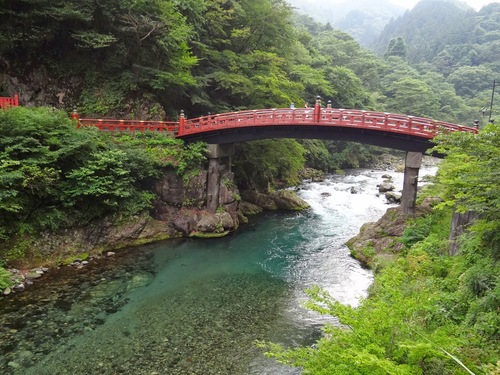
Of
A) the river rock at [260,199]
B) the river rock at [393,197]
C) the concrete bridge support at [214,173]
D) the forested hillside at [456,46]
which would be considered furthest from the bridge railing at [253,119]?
the forested hillside at [456,46]

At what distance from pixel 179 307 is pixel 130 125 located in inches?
499

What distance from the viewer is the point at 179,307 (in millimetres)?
13430

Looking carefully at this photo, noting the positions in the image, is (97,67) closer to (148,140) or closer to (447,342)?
(148,140)

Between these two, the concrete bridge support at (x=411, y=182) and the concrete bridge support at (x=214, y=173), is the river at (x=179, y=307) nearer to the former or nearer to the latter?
the concrete bridge support at (x=214, y=173)

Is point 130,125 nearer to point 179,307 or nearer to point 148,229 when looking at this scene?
point 148,229

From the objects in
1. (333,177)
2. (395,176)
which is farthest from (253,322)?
(395,176)

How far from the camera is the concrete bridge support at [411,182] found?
62.7ft

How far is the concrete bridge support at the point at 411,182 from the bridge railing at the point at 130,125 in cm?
1406

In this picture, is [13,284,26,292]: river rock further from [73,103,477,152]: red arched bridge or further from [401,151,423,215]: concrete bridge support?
[401,151,423,215]: concrete bridge support

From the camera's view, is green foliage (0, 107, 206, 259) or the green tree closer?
green foliage (0, 107, 206, 259)

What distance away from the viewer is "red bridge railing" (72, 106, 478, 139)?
1864 cm

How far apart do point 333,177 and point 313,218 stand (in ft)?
56.6

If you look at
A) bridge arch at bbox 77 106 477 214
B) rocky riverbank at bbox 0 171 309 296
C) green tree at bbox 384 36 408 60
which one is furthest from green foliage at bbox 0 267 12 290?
green tree at bbox 384 36 408 60

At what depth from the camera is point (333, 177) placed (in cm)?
4278
